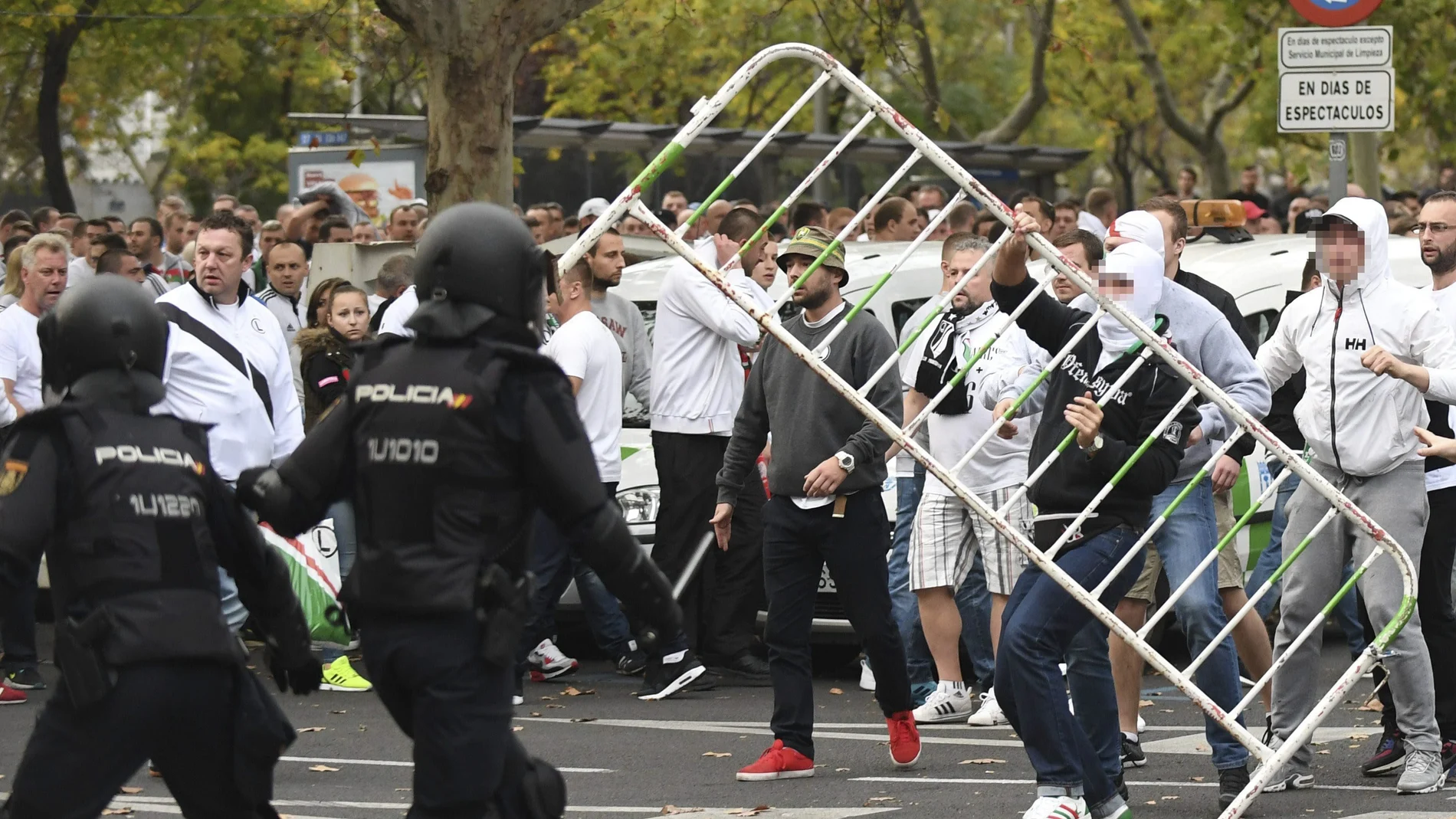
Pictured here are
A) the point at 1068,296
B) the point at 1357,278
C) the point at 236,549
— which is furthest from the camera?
the point at 1068,296

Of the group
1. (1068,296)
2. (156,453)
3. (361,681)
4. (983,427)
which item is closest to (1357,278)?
(1068,296)

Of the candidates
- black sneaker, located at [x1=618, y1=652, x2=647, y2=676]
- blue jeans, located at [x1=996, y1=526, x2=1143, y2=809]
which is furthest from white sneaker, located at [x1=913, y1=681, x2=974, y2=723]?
blue jeans, located at [x1=996, y1=526, x2=1143, y2=809]

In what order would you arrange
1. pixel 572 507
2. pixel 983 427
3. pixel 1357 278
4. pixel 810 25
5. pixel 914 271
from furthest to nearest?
pixel 810 25 → pixel 914 271 → pixel 983 427 → pixel 1357 278 → pixel 572 507

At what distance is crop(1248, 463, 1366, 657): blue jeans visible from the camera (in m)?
9.96

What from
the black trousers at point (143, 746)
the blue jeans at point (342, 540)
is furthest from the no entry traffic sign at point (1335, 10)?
the black trousers at point (143, 746)

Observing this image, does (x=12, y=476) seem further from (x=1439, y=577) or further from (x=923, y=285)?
(x=923, y=285)

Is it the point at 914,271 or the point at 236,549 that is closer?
the point at 236,549

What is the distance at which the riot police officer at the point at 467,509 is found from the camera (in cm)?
467

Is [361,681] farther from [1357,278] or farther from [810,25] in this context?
[810,25]

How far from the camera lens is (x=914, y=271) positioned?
11633mm

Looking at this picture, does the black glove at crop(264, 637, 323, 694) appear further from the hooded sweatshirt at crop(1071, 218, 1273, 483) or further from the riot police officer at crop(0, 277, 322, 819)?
the hooded sweatshirt at crop(1071, 218, 1273, 483)

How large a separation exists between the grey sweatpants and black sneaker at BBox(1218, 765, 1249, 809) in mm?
265

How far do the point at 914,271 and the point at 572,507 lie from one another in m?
7.11

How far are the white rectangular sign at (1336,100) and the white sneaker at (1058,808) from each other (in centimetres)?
622
